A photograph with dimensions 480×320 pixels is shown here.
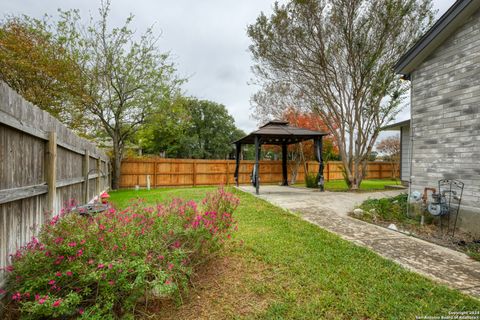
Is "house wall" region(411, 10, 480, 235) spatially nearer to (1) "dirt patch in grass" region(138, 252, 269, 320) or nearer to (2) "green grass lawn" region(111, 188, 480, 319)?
(2) "green grass lawn" region(111, 188, 480, 319)

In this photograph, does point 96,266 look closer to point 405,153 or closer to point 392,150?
point 405,153

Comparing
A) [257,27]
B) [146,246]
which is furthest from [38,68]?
[146,246]

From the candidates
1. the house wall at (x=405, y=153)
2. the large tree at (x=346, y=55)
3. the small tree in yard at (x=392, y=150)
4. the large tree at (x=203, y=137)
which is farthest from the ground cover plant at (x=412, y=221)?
the large tree at (x=203, y=137)

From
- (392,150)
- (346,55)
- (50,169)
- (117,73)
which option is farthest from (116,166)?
(392,150)

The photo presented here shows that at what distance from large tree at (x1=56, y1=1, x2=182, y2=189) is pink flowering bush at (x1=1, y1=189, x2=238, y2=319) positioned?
11.0 metres

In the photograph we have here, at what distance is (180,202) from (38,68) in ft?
34.4

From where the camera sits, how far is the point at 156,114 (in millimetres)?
12953

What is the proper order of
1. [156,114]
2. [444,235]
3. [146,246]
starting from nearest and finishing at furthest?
[146,246] < [444,235] < [156,114]

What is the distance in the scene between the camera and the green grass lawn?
2.10 meters

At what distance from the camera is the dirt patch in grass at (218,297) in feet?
6.86

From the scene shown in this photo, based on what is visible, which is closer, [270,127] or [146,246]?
[146,246]

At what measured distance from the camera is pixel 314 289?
2436 mm

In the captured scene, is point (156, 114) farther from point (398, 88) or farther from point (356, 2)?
point (398, 88)

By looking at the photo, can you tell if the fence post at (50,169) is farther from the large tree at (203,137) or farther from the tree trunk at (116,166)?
the large tree at (203,137)
